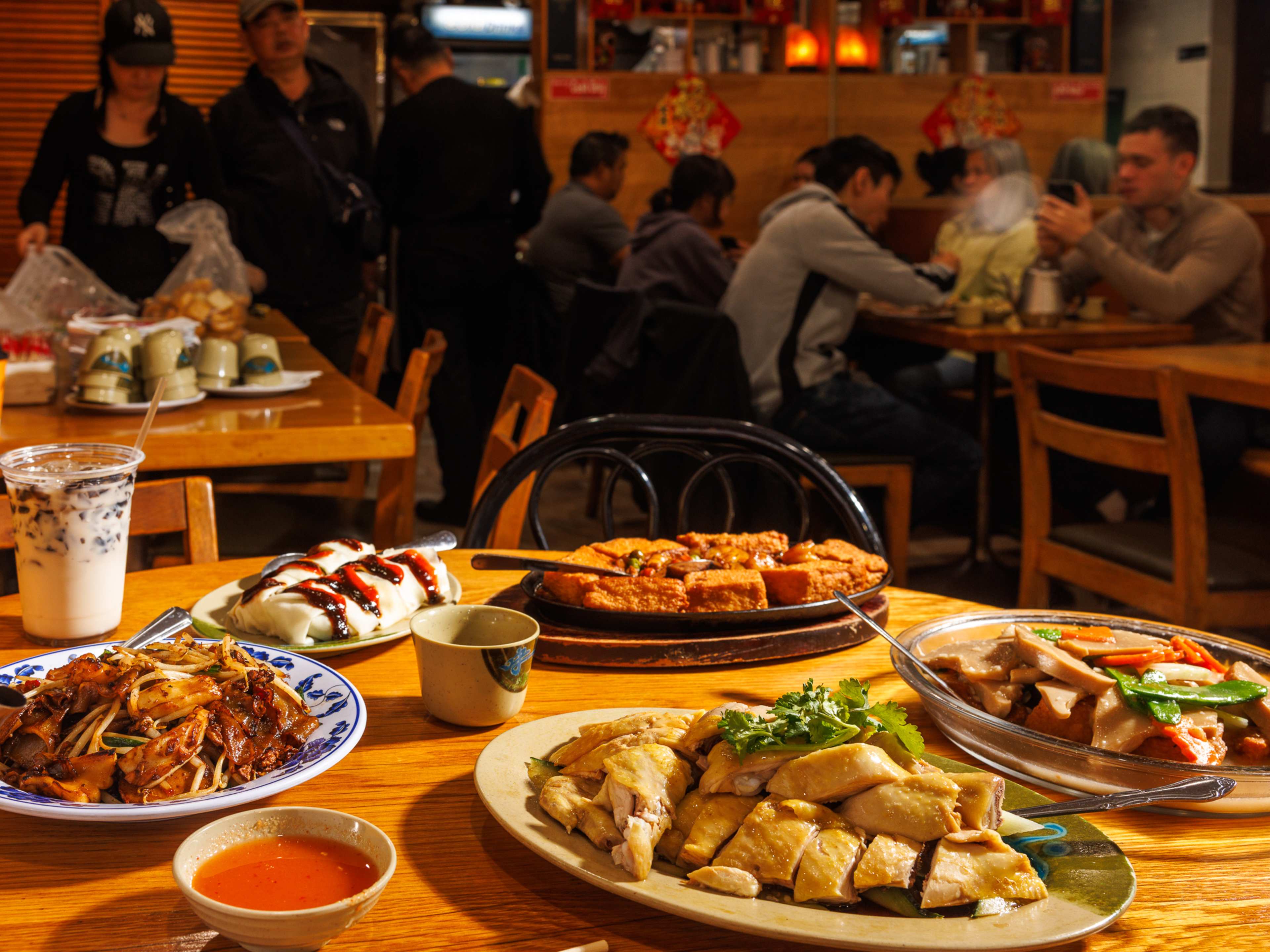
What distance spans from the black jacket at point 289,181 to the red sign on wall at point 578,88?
115 inches

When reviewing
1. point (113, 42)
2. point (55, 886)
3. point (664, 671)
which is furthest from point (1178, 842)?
point (113, 42)

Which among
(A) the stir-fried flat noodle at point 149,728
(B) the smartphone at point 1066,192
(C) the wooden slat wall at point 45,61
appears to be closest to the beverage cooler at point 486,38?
(C) the wooden slat wall at point 45,61

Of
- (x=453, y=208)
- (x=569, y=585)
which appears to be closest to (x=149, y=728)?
(x=569, y=585)

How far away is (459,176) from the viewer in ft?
15.3

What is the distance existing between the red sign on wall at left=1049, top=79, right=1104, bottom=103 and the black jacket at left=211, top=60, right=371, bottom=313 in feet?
17.5

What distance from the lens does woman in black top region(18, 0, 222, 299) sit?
3.61 meters

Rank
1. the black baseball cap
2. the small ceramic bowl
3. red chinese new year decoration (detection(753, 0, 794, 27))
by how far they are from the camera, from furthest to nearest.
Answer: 1. red chinese new year decoration (detection(753, 0, 794, 27))
2. the black baseball cap
3. the small ceramic bowl

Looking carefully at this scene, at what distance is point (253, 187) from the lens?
4.20 meters

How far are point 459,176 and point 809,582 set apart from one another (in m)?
3.85

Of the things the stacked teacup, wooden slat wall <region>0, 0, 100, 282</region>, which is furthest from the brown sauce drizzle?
wooden slat wall <region>0, 0, 100, 282</region>

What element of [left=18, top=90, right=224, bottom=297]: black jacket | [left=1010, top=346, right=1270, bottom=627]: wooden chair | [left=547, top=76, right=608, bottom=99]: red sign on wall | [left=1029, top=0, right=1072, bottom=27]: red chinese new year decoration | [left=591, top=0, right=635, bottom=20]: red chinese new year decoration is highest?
[left=1029, top=0, right=1072, bottom=27]: red chinese new year decoration

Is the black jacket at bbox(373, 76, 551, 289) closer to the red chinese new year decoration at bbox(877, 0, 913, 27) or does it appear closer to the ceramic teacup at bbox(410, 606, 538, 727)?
the red chinese new year decoration at bbox(877, 0, 913, 27)

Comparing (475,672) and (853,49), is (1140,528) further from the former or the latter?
(853,49)

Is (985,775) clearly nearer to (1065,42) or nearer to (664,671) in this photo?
(664,671)
